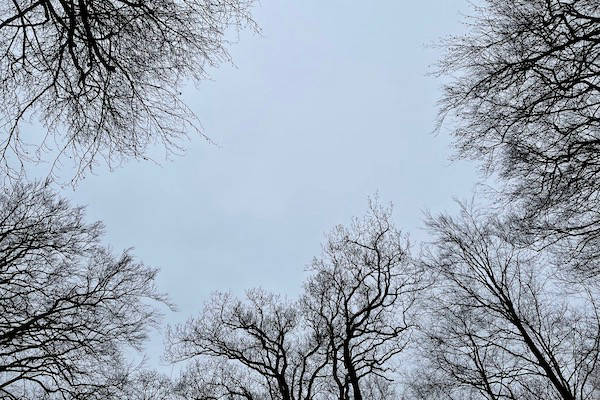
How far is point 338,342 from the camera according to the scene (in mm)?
14281

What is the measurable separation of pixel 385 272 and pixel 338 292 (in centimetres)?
189

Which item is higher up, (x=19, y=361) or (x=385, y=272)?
(x=385, y=272)

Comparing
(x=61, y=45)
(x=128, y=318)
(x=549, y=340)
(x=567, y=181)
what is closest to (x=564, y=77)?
(x=567, y=181)

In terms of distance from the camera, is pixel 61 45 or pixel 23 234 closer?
pixel 61 45

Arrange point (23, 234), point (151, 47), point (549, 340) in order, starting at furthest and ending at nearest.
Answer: point (549, 340), point (23, 234), point (151, 47)

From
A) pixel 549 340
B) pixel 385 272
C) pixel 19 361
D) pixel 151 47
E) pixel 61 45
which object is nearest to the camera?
pixel 61 45

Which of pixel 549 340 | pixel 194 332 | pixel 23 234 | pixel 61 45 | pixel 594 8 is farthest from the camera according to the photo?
pixel 194 332

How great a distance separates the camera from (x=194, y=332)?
1536 cm

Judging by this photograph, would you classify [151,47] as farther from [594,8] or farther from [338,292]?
[338,292]

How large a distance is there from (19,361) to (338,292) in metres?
9.57

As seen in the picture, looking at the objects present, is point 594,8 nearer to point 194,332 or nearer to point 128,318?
point 128,318

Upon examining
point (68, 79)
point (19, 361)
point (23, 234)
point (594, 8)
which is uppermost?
point (23, 234)

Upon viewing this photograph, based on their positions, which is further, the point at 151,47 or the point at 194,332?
the point at 194,332

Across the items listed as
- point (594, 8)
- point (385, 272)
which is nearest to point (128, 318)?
point (385, 272)
